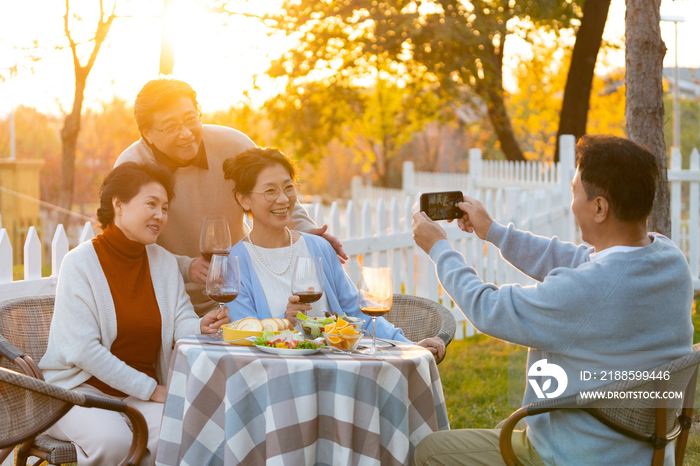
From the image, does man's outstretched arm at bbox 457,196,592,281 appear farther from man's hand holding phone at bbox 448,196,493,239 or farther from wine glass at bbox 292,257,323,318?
wine glass at bbox 292,257,323,318

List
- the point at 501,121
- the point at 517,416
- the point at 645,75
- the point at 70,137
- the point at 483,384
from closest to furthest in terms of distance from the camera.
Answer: the point at 517,416 < the point at 645,75 < the point at 483,384 < the point at 70,137 < the point at 501,121

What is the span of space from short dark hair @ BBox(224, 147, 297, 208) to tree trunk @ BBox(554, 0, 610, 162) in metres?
8.54

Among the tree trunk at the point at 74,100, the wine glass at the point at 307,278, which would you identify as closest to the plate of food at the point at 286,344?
the wine glass at the point at 307,278

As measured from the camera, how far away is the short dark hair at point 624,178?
2.04 meters

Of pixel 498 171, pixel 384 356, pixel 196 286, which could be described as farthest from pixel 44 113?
pixel 384 356

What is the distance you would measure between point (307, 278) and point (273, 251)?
2.36 ft

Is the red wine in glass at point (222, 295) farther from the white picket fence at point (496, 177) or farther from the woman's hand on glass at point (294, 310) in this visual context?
the white picket fence at point (496, 177)

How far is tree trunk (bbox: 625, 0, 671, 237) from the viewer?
4.27 metres

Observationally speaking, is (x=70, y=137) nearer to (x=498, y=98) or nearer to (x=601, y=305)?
(x=601, y=305)

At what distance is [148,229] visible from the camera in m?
2.94

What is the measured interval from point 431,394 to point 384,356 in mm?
264

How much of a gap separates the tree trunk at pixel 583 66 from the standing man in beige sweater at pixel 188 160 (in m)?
8.20

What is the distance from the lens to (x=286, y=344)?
236cm

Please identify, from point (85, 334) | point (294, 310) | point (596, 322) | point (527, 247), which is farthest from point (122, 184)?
point (596, 322)
